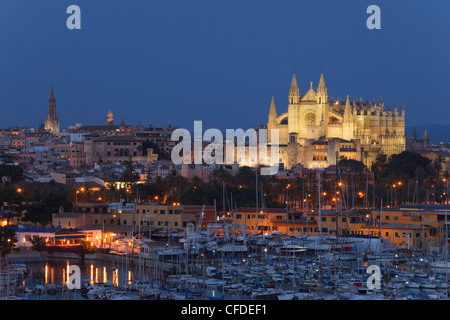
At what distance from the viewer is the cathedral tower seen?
13188cm

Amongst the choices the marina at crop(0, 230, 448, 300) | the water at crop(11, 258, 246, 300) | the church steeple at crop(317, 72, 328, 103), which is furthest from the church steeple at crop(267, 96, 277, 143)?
the water at crop(11, 258, 246, 300)

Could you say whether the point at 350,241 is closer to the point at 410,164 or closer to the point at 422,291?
the point at 422,291

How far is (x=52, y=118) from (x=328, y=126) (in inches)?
2290

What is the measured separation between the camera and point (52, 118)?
13412 centimetres

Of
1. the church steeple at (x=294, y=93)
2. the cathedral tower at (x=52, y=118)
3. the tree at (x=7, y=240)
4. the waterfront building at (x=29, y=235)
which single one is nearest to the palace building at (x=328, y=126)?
the church steeple at (x=294, y=93)

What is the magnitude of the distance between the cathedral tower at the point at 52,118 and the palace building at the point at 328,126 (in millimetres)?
50506

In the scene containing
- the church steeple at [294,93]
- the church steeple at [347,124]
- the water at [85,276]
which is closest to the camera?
the water at [85,276]

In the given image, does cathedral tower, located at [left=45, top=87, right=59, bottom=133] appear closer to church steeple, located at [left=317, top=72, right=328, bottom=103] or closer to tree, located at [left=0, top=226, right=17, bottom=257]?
church steeple, located at [left=317, top=72, right=328, bottom=103]

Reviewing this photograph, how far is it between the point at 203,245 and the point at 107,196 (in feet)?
60.9

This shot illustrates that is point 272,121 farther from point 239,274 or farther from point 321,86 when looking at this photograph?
point 239,274

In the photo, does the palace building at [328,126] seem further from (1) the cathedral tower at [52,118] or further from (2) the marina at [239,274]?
(1) the cathedral tower at [52,118]

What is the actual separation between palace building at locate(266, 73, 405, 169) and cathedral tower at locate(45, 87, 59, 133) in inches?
1988

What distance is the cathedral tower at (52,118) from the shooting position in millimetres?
131875

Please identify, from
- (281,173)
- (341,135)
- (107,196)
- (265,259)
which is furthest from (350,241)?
(341,135)
